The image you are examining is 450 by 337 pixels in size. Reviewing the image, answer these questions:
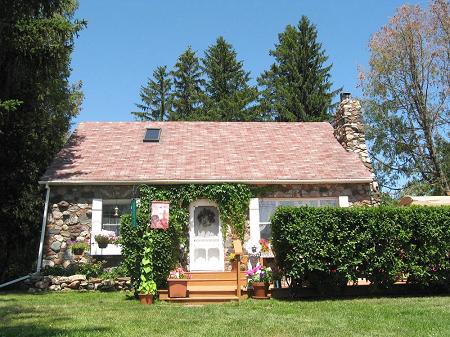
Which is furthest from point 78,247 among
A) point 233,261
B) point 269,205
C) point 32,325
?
point 32,325

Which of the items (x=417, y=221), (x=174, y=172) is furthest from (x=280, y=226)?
(x=174, y=172)

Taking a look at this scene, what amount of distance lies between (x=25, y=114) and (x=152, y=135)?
3891 mm

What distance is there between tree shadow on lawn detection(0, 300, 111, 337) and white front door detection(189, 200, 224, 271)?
16.0ft

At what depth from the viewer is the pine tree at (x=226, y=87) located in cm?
2777

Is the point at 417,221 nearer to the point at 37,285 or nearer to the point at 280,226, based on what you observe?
the point at 280,226

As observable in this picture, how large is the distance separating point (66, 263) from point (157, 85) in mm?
21906

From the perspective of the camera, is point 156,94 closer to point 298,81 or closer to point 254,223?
point 298,81

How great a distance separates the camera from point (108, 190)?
12625 mm

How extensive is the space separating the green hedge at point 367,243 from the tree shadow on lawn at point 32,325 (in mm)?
4291

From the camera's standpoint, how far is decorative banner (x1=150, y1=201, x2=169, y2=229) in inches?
401

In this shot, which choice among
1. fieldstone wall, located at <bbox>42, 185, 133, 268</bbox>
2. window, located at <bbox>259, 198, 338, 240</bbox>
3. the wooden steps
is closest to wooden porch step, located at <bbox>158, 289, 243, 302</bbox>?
the wooden steps

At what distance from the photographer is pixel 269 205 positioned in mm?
12922

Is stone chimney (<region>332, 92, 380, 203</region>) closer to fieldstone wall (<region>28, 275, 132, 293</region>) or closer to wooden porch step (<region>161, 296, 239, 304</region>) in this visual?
wooden porch step (<region>161, 296, 239, 304</region>)

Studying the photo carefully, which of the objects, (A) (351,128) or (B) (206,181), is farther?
(A) (351,128)
